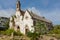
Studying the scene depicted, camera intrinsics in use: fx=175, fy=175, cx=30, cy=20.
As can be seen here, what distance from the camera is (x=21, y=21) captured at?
60.5 m

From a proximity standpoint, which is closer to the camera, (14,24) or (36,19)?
(36,19)

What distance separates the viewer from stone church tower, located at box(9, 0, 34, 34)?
5772cm

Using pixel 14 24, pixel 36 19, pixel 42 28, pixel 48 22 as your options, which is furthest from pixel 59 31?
pixel 14 24

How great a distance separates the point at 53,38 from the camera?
42719 millimetres

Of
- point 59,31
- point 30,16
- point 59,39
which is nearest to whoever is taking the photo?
point 59,39

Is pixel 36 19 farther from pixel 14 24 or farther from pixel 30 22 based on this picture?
pixel 14 24

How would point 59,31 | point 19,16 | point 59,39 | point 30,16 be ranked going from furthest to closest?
point 19,16
point 30,16
point 59,31
point 59,39

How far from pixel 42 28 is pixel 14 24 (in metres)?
15.8

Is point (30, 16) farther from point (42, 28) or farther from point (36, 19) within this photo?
point (42, 28)

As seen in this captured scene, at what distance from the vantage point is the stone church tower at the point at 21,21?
5772 cm

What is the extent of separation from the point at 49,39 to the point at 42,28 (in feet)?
28.6

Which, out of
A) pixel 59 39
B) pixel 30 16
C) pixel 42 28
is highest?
pixel 30 16

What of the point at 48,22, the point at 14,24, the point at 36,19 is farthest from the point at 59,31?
the point at 14,24

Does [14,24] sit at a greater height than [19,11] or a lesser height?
lesser
